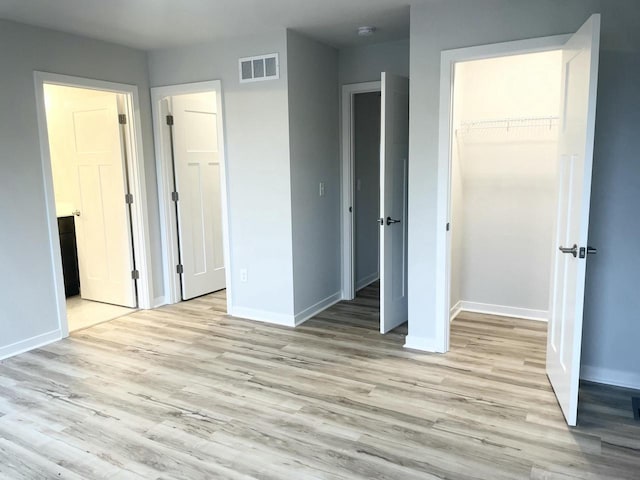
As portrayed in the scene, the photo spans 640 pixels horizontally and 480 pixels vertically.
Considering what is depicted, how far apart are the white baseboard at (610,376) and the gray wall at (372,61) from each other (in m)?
2.82

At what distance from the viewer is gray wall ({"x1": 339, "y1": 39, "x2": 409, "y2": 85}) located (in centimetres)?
433

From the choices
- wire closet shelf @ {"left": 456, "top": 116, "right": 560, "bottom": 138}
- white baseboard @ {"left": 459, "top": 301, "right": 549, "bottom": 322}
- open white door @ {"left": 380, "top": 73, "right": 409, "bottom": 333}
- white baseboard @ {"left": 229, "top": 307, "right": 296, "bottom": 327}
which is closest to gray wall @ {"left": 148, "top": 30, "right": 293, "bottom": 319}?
white baseboard @ {"left": 229, "top": 307, "right": 296, "bottom": 327}

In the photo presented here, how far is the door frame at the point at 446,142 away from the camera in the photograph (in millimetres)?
3013

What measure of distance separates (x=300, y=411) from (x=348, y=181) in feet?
8.41

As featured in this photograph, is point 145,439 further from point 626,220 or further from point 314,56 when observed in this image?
point 314,56

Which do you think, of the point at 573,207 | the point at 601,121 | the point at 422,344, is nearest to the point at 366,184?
the point at 422,344

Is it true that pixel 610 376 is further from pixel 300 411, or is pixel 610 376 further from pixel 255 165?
pixel 255 165

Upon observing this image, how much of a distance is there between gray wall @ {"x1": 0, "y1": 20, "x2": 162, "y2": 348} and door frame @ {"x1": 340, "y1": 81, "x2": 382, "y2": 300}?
7.74 ft

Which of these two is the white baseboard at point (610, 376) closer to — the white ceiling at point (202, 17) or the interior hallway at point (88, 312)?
the white ceiling at point (202, 17)

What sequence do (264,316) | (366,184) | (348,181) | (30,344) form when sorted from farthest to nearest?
(366,184) < (348,181) < (264,316) < (30,344)

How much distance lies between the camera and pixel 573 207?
2494 mm

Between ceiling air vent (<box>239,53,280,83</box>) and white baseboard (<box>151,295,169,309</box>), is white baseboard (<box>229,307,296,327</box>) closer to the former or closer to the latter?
white baseboard (<box>151,295,169,309</box>)

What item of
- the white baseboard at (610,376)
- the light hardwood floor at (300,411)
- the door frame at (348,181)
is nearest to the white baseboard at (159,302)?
the light hardwood floor at (300,411)

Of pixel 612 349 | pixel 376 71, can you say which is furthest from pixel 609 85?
pixel 376 71
